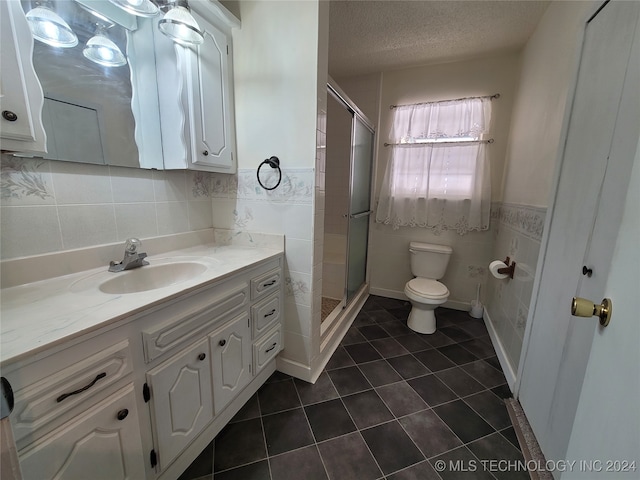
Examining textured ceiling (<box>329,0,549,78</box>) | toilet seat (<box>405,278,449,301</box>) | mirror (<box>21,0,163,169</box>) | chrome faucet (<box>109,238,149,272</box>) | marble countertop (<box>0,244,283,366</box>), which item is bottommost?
toilet seat (<box>405,278,449,301</box>)

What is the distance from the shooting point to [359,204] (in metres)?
2.40

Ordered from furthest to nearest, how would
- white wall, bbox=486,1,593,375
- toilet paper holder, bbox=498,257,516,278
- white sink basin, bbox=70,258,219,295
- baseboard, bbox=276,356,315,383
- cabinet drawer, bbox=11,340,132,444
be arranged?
toilet paper holder, bbox=498,257,516,278
baseboard, bbox=276,356,315,383
white wall, bbox=486,1,593,375
white sink basin, bbox=70,258,219,295
cabinet drawer, bbox=11,340,132,444

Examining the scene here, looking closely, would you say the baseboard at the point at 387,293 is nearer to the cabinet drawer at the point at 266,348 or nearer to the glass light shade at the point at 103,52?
the cabinet drawer at the point at 266,348

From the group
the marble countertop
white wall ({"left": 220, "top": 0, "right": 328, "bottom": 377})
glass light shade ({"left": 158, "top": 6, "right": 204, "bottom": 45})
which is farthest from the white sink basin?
glass light shade ({"left": 158, "top": 6, "right": 204, "bottom": 45})

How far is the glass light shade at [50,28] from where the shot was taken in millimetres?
864

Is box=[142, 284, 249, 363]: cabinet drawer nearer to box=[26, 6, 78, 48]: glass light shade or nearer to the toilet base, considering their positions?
box=[26, 6, 78, 48]: glass light shade

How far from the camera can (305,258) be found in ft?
4.78

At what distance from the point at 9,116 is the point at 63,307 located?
589mm

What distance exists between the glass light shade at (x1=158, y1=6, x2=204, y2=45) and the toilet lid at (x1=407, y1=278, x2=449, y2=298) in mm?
2158

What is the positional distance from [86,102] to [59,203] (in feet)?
1.43

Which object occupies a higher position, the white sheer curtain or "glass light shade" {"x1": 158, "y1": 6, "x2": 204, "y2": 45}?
"glass light shade" {"x1": 158, "y1": 6, "x2": 204, "y2": 45}

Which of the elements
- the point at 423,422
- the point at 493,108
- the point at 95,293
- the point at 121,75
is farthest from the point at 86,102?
the point at 493,108

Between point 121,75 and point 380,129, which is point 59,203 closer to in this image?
point 121,75

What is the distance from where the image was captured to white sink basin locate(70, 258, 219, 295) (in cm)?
96
